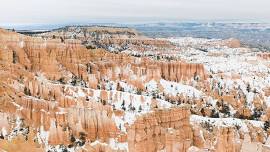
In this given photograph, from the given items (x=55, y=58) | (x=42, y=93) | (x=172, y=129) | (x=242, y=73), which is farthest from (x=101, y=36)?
(x=172, y=129)

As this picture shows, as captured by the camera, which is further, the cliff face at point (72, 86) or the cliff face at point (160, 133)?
the cliff face at point (72, 86)

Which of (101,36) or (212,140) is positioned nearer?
(212,140)

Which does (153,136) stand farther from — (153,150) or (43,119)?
(43,119)

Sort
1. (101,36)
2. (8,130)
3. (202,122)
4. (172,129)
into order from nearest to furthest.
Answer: (8,130)
(172,129)
(202,122)
(101,36)

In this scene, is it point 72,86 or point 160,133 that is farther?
point 72,86

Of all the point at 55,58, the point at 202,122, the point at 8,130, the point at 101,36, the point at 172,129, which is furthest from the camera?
the point at 101,36

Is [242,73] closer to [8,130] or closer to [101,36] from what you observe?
[101,36]

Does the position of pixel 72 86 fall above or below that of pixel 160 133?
above

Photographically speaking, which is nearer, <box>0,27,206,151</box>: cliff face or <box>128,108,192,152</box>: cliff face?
<box>128,108,192,152</box>: cliff face

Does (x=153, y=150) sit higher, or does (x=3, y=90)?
(x=3, y=90)

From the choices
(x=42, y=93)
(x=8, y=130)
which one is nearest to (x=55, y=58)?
(x=42, y=93)
